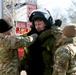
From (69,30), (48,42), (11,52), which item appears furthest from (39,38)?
(69,30)

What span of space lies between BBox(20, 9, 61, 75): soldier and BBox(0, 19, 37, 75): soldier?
17 cm

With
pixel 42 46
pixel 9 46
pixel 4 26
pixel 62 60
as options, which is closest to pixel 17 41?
pixel 9 46

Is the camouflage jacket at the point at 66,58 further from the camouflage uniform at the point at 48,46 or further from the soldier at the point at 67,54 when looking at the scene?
the camouflage uniform at the point at 48,46

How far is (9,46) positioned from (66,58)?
0.77m

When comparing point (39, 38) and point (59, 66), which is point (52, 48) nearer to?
point (39, 38)

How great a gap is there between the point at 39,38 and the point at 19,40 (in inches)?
13.1

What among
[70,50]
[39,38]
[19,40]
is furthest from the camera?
[39,38]

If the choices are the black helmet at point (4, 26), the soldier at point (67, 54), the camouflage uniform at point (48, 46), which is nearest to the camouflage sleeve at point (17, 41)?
the black helmet at point (4, 26)

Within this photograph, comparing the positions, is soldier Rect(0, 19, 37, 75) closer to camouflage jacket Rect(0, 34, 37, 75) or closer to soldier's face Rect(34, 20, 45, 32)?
camouflage jacket Rect(0, 34, 37, 75)

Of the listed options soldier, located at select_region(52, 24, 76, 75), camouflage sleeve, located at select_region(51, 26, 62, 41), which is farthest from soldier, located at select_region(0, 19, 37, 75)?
soldier, located at select_region(52, 24, 76, 75)

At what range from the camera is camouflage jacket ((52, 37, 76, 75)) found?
3.36 meters

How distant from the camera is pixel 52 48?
13.0 feet

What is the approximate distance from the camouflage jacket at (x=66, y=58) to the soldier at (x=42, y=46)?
0.53 meters

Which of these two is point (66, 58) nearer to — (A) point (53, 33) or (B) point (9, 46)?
(A) point (53, 33)
